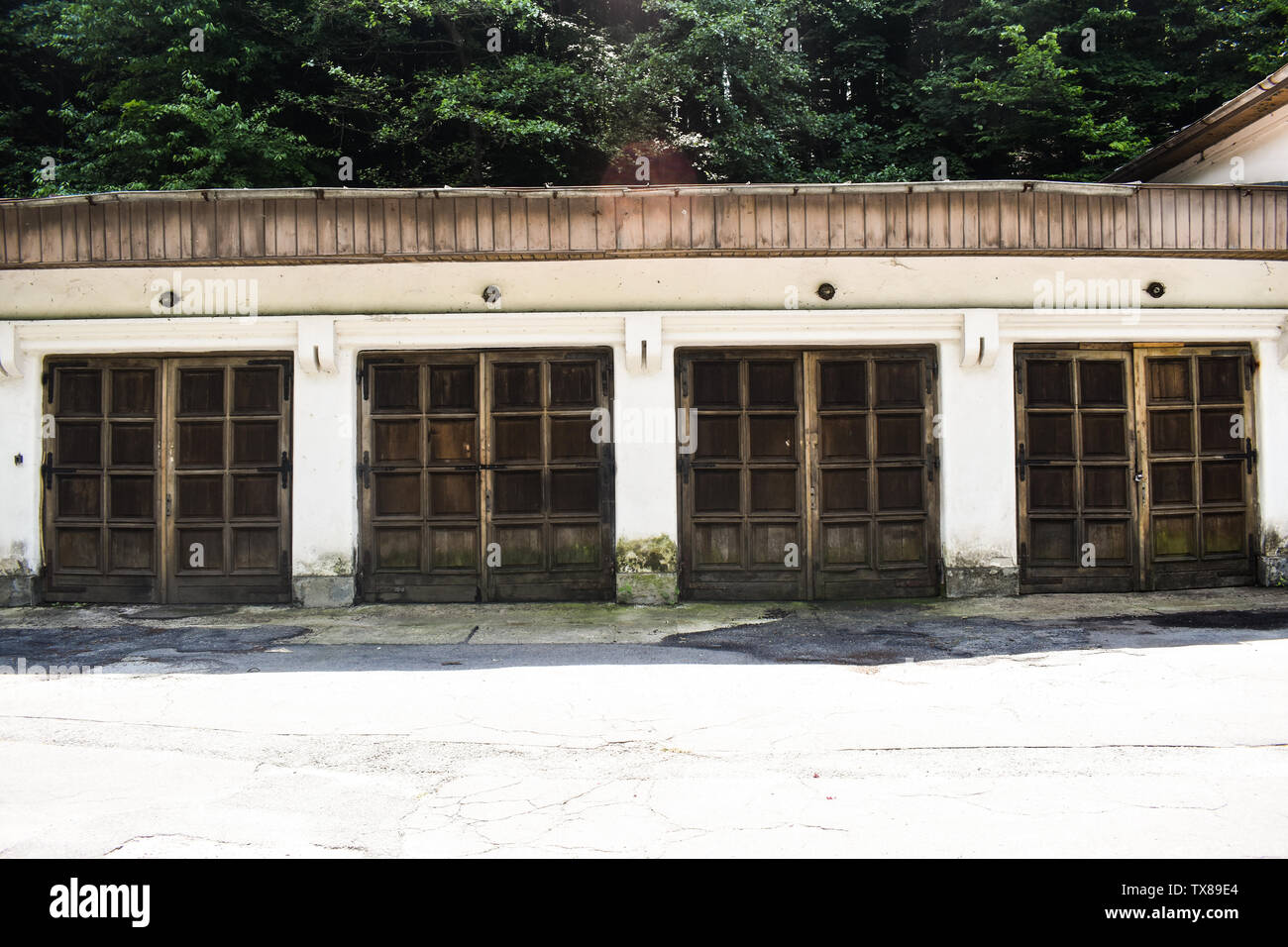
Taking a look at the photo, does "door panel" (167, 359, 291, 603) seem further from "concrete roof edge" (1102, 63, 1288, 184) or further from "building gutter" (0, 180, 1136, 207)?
"concrete roof edge" (1102, 63, 1288, 184)

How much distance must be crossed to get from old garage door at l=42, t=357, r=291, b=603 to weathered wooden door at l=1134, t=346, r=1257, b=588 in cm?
854

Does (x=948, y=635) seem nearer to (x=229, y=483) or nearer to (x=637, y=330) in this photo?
(x=637, y=330)

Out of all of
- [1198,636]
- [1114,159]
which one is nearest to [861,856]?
[1198,636]

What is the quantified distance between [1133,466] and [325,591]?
803cm

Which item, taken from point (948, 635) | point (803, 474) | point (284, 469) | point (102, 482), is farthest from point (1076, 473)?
point (102, 482)

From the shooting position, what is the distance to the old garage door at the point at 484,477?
9.44 m

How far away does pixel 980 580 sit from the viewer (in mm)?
9414

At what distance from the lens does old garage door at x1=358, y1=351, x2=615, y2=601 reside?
9.44 metres

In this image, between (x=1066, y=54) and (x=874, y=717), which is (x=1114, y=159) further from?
(x=874, y=717)

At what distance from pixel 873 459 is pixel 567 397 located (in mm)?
3052

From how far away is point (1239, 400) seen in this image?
32.0 feet
